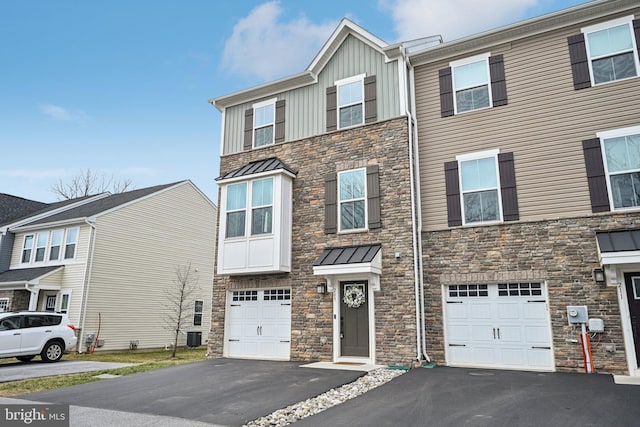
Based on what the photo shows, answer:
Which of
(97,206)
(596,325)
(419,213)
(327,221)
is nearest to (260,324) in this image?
(327,221)

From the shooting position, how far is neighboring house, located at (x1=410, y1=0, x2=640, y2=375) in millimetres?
9516

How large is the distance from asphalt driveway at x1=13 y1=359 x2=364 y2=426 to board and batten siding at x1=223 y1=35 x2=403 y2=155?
23.3 feet

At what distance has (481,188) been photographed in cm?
1110

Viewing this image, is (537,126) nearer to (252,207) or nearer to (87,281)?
(252,207)

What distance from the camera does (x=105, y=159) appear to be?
32500 mm

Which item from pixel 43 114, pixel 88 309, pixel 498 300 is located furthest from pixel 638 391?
pixel 43 114

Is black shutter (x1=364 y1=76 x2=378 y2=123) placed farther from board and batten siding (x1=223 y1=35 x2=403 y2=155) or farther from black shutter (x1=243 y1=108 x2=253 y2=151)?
black shutter (x1=243 y1=108 x2=253 y2=151)

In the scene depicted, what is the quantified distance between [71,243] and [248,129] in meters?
10.9

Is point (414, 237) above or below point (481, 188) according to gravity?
below

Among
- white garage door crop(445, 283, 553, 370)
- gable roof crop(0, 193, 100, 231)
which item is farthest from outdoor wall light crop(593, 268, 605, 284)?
gable roof crop(0, 193, 100, 231)

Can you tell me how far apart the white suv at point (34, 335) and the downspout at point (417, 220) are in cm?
1206

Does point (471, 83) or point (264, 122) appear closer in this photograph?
point (471, 83)

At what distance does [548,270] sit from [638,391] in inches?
126

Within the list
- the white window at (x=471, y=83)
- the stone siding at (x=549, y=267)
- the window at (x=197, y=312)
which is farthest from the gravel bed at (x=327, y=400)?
the window at (x=197, y=312)
